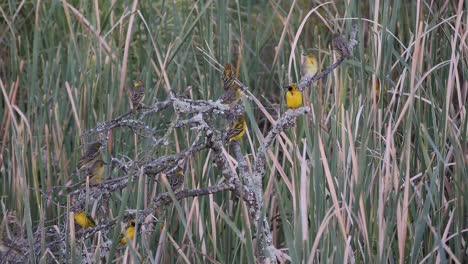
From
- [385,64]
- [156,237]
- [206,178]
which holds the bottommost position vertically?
[156,237]

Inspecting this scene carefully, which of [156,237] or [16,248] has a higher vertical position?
[16,248]

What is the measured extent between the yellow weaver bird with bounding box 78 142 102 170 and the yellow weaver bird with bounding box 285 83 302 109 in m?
0.56

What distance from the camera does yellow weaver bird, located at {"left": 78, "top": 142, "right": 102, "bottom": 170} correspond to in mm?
2473

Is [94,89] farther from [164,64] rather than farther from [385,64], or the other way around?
[385,64]

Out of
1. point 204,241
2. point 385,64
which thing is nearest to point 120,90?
point 204,241

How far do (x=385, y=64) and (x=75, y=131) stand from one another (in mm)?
1231

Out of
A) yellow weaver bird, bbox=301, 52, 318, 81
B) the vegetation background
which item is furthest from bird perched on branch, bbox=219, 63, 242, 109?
yellow weaver bird, bbox=301, 52, 318, 81

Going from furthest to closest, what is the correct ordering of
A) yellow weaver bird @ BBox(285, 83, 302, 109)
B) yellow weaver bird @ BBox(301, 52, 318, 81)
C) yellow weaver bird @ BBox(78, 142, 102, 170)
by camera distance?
yellow weaver bird @ BBox(301, 52, 318, 81)
yellow weaver bird @ BBox(78, 142, 102, 170)
yellow weaver bird @ BBox(285, 83, 302, 109)

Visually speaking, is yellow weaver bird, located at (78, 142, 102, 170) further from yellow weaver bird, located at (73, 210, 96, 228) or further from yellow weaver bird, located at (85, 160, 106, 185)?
yellow weaver bird, located at (73, 210, 96, 228)

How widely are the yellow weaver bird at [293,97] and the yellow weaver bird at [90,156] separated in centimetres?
56

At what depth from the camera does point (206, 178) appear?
277cm

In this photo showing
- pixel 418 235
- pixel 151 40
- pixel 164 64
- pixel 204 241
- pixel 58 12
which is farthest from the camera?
pixel 58 12

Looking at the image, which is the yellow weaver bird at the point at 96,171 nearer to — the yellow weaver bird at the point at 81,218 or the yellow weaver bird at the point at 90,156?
the yellow weaver bird at the point at 90,156

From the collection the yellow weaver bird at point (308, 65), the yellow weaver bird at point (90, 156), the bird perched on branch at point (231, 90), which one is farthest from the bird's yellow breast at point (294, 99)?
the yellow weaver bird at point (90, 156)
